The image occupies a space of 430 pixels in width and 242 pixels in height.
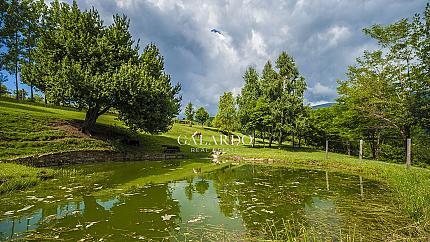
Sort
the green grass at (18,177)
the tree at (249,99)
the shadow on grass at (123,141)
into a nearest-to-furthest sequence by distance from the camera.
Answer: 1. the green grass at (18,177)
2. the shadow on grass at (123,141)
3. the tree at (249,99)

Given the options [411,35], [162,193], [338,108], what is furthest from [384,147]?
[162,193]

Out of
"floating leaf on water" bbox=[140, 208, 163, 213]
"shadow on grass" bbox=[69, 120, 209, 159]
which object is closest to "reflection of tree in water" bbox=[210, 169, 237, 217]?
"floating leaf on water" bbox=[140, 208, 163, 213]

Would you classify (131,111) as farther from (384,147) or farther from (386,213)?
(384,147)

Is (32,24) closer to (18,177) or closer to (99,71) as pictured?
(99,71)

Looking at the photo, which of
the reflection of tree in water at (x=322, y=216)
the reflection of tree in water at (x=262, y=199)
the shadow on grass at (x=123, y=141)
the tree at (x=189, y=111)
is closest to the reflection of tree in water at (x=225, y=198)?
the reflection of tree in water at (x=262, y=199)

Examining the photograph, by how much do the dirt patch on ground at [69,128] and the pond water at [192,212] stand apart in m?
12.2

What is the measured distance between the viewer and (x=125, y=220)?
7195 millimetres

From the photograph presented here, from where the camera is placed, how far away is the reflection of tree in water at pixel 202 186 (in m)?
11.8

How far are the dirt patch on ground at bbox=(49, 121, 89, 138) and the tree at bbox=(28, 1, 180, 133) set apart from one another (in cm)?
91

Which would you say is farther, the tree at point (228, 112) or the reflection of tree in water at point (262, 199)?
the tree at point (228, 112)

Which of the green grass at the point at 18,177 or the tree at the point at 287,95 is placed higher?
the tree at the point at 287,95

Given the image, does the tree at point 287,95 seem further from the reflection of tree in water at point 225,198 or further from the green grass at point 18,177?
the green grass at point 18,177

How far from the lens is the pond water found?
6.14 m

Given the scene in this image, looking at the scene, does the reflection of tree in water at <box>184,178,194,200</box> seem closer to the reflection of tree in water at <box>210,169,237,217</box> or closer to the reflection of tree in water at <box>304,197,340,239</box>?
the reflection of tree in water at <box>210,169,237,217</box>
